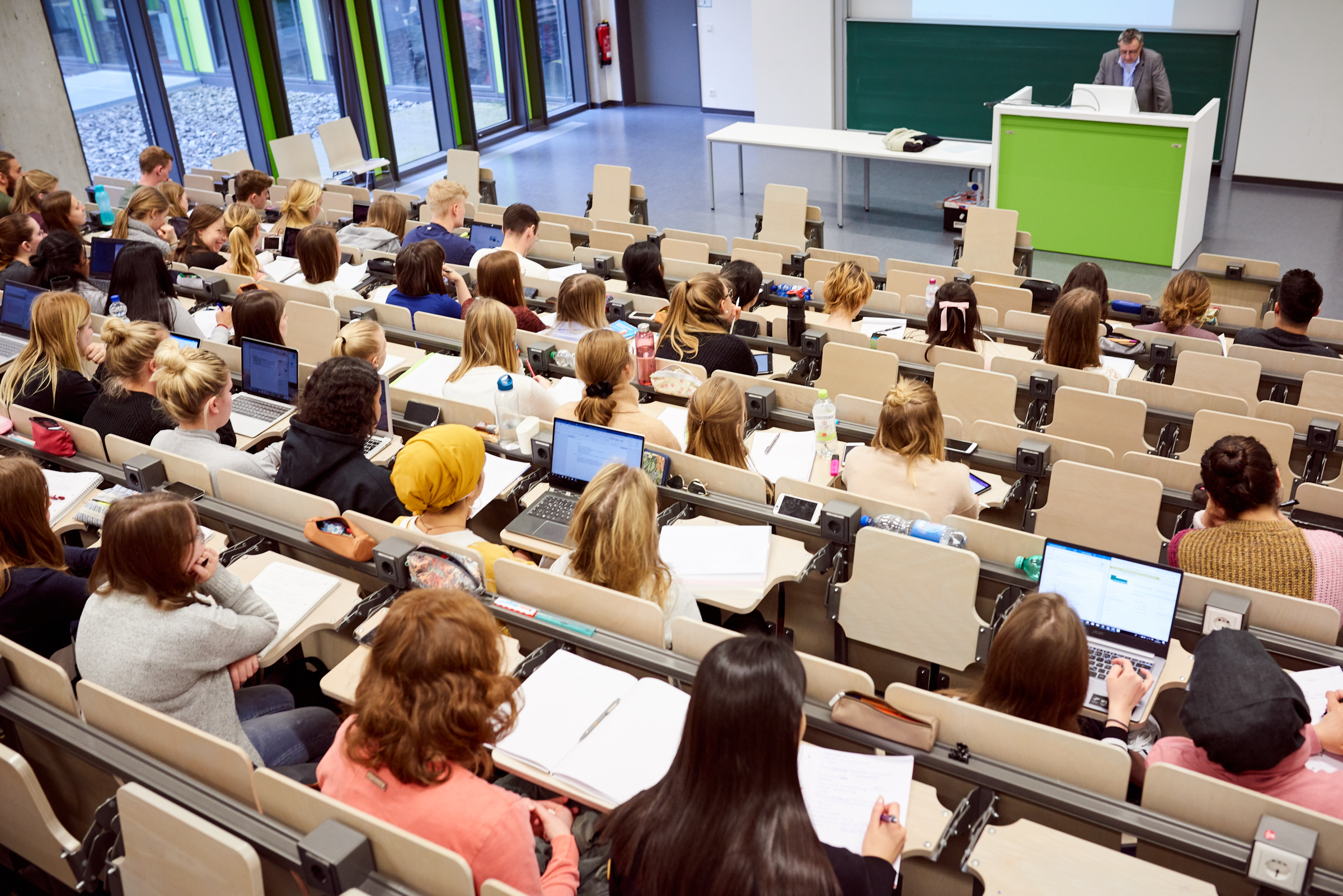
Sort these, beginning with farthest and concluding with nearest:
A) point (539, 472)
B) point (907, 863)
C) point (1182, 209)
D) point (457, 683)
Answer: point (1182, 209), point (539, 472), point (907, 863), point (457, 683)

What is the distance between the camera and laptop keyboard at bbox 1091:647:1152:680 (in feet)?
9.80

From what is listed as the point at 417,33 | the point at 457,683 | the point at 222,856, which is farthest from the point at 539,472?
the point at 417,33

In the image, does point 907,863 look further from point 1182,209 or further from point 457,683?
point 1182,209

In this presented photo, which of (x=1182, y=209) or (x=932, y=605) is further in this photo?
(x=1182, y=209)

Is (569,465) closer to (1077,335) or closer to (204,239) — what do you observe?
(1077,335)

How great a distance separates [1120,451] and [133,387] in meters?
4.39

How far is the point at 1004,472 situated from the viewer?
14.3ft

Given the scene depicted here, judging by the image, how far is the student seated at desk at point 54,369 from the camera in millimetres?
4684

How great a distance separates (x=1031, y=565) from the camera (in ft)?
10.7

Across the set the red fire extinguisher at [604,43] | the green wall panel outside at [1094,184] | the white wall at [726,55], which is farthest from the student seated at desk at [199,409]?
the red fire extinguisher at [604,43]

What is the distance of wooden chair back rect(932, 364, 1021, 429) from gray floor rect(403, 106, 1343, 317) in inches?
161

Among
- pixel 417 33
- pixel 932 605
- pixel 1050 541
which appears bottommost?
pixel 932 605

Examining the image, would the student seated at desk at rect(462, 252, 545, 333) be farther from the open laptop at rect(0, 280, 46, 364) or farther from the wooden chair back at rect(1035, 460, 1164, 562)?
the wooden chair back at rect(1035, 460, 1164, 562)

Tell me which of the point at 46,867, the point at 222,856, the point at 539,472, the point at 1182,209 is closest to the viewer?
the point at 222,856
